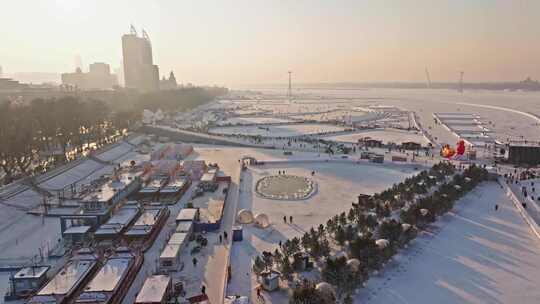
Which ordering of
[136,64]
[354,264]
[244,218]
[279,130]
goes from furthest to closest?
[136,64] → [279,130] → [244,218] → [354,264]

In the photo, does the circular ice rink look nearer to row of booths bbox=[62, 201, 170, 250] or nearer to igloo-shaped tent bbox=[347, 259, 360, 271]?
row of booths bbox=[62, 201, 170, 250]

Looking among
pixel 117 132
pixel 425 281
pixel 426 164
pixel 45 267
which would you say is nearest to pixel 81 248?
pixel 45 267

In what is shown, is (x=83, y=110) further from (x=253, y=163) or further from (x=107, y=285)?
(x=107, y=285)

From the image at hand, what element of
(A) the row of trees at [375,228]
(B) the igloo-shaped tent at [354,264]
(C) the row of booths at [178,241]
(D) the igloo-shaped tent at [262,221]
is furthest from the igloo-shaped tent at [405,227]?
(C) the row of booths at [178,241]

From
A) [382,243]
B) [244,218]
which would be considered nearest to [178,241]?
[244,218]

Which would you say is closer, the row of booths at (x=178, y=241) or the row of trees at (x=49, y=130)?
the row of booths at (x=178, y=241)

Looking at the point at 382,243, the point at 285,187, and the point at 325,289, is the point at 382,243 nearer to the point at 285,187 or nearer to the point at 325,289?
the point at 325,289

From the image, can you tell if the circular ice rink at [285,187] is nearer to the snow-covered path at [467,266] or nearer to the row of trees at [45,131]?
the snow-covered path at [467,266]
